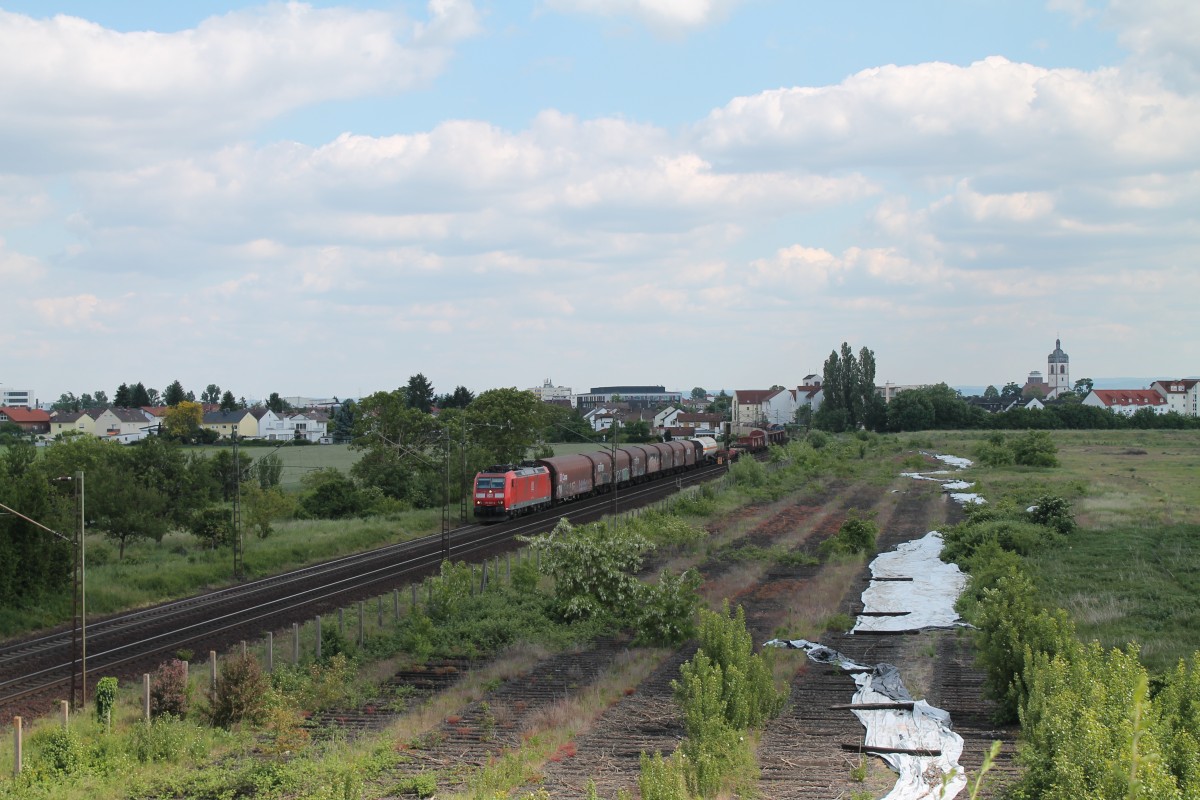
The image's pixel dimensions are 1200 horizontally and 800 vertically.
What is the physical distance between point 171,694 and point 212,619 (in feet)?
34.8

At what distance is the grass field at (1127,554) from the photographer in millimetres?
23095

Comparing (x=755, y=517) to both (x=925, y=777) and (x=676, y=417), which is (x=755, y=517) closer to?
(x=925, y=777)

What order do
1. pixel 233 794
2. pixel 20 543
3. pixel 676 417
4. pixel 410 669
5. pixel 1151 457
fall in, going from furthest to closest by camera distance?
pixel 676 417, pixel 1151 457, pixel 20 543, pixel 410 669, pixel 233 794

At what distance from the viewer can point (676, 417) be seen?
184875 millimetres

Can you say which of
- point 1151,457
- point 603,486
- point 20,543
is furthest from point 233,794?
point 1151,457

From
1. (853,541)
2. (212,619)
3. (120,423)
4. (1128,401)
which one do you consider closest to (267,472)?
(212,619)

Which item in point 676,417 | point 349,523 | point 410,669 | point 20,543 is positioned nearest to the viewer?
point 410,669

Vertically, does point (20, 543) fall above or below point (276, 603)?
above

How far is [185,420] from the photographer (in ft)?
465

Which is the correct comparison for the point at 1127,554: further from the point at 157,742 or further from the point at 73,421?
the point at 73,421

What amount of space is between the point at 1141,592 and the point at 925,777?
1680cm

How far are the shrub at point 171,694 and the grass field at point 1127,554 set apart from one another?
63.6 ft

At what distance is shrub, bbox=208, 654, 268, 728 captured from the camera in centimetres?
1959

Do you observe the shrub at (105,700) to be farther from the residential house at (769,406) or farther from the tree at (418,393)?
the residential house at (769,406)
